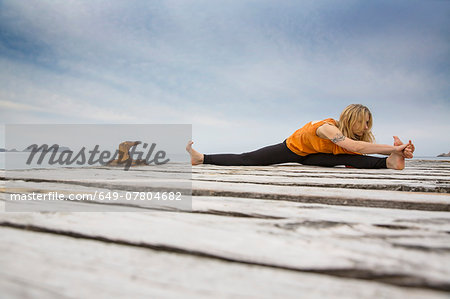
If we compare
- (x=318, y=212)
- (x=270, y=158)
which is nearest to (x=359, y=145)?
(x=270, y=158)

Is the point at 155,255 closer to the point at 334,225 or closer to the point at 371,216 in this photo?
the point at 334,225

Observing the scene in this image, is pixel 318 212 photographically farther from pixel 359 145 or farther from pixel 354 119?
pixel 354 119

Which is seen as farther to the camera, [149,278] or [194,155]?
[194,155]

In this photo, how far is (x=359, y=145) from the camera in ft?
7.40

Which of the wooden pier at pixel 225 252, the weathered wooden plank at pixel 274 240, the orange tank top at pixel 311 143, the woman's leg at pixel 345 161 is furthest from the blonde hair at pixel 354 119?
the weathered wooden plank at pixel 274 240

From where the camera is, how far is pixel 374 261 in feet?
1.24

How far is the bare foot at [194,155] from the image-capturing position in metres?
2.69

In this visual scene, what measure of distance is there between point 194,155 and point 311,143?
1.26 m

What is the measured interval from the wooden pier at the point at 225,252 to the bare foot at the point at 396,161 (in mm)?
1801

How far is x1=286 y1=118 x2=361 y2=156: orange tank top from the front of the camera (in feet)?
8.32

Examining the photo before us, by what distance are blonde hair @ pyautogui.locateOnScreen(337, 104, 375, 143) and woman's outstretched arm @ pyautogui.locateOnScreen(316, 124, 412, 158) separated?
1.04ft

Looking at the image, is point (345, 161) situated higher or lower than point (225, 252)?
higher

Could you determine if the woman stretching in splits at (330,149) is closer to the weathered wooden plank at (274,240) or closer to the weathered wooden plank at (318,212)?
the weathered wooden plank at (318,212)

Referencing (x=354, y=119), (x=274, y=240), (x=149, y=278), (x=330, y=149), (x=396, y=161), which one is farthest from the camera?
(x=330, y=149)
